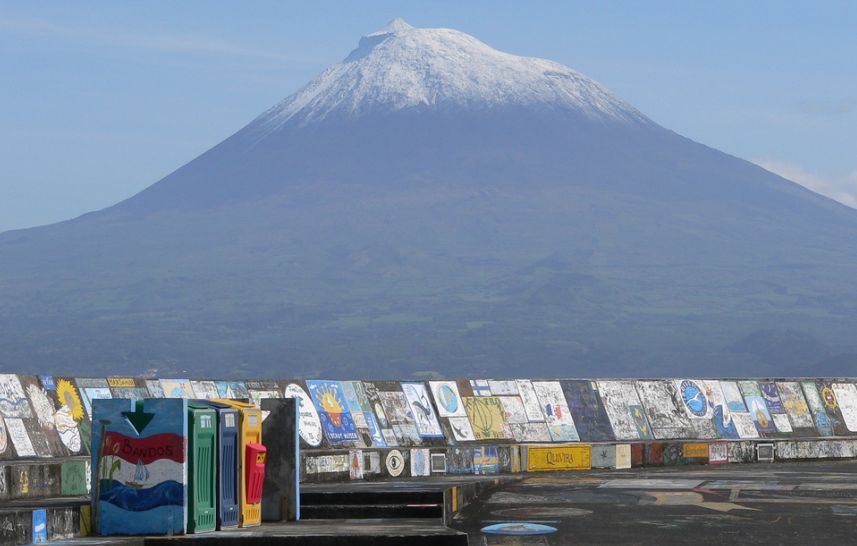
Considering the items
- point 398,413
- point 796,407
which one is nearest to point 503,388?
point 398,413

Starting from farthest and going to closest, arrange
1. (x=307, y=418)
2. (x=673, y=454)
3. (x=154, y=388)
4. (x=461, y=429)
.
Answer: (x=673, y=454) → (x=461, y=429) → (x=307, y=418) → (x=154, y=388)

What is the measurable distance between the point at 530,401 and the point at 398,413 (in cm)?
388

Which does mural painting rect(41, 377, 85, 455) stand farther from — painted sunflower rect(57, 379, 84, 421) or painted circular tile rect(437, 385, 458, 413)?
painted circular tile rect(437, 385, 458, 413)

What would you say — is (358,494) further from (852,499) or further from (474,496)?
(852,499)

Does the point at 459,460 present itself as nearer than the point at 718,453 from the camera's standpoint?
Yes

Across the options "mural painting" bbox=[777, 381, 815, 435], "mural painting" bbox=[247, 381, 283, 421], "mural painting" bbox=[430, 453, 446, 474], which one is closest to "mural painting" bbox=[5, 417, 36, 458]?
"mural painting" bbox=[247, 381, 283, 421]

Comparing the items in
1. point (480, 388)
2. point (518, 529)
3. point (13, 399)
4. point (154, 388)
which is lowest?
point (518, 529)

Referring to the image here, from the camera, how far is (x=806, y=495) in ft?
90.7

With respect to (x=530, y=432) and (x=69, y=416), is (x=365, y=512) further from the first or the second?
(x=530, y=432)

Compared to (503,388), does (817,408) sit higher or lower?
lower

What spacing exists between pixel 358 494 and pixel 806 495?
28.3 feet

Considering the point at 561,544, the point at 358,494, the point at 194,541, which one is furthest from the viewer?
the point at 358,494

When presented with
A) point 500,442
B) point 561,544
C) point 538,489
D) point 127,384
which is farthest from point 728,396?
point 561,544

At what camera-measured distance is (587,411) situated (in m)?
37.5
